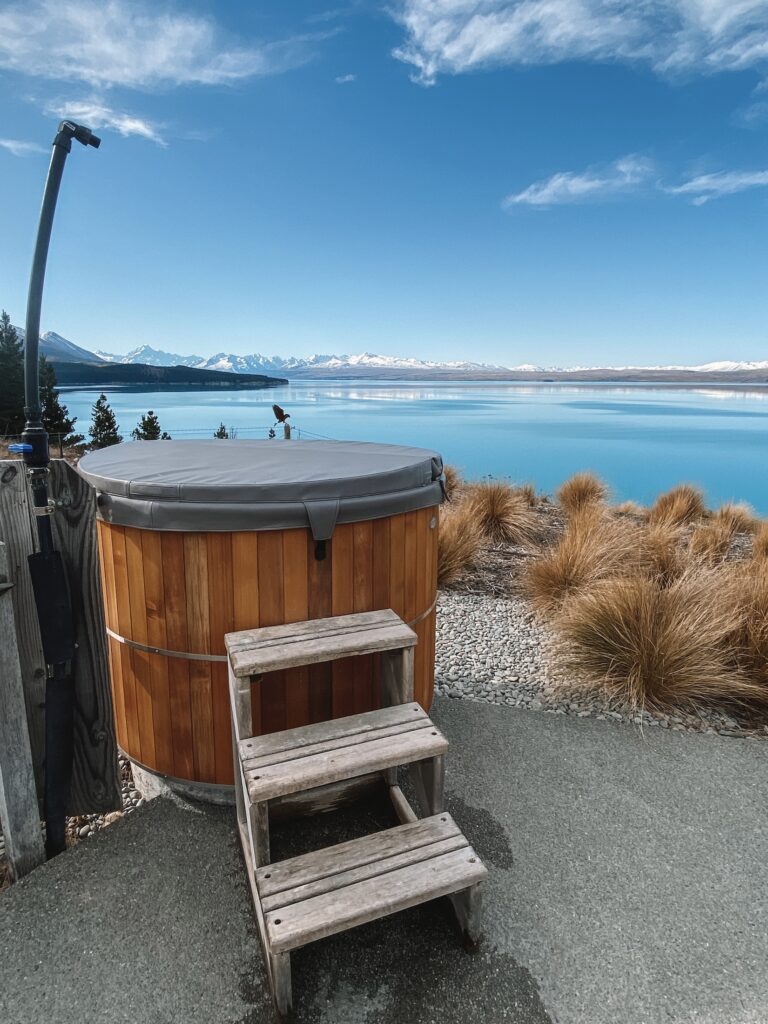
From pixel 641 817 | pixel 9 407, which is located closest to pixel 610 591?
pixel 641 817

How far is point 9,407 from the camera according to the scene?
31141mm

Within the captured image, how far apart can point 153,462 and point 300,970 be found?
1.81 meters

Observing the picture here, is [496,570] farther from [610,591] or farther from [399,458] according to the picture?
[399,458]

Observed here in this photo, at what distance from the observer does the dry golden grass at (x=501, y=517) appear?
668 cm

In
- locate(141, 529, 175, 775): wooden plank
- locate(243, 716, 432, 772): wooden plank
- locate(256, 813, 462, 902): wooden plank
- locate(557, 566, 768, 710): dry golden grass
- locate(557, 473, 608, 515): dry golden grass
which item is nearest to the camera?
locate(256, 813, 462, 902): wooden plank

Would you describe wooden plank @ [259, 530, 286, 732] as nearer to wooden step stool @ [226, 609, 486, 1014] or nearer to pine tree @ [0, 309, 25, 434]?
wooden step stool @ [226, 609, 486, 1014]

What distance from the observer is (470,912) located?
162 centimetres

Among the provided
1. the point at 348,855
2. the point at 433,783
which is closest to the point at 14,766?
the point at 348,855

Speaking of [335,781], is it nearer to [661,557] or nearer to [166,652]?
[166,652]

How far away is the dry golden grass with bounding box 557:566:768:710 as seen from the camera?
3064 millimetres

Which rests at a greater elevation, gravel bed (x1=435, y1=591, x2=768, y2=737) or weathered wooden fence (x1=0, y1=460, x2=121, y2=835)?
weathered wooden fence (x1=0, y1=460, x2=121, y2=835)

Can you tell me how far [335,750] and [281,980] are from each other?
542 millimetres

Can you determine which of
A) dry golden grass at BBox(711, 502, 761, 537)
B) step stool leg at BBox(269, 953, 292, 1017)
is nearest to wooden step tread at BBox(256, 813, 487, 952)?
step stool leg at BBox(269, 953, 292, 1017)

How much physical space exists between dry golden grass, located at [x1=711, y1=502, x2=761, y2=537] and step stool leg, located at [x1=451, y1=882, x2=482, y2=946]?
716cm
